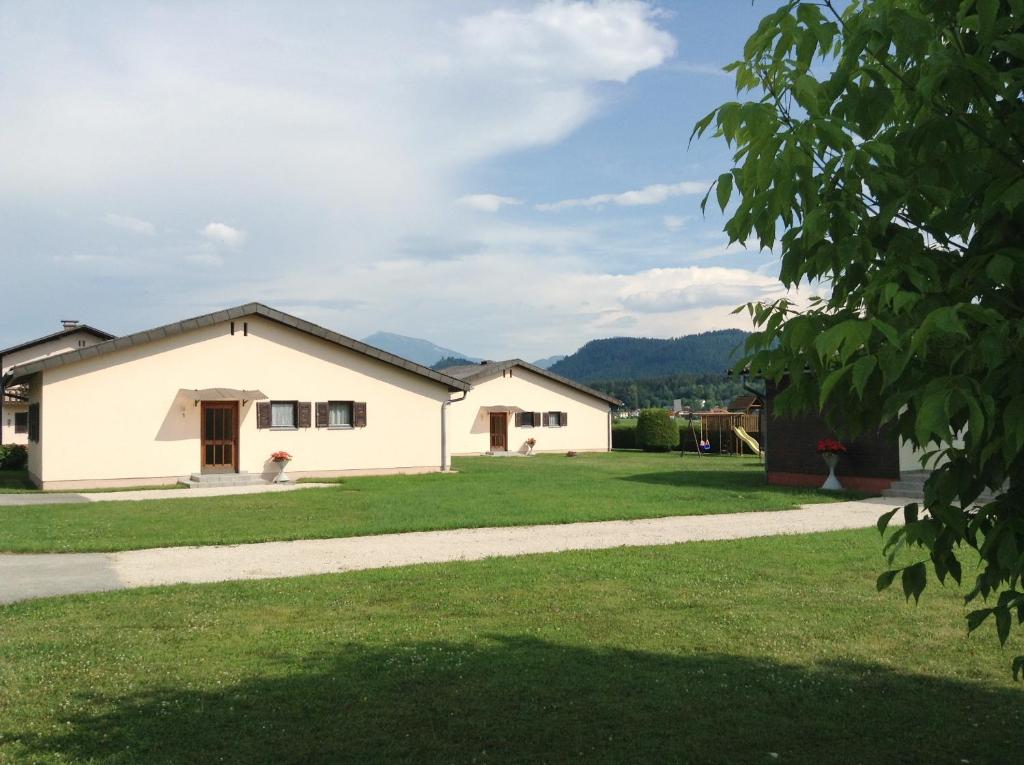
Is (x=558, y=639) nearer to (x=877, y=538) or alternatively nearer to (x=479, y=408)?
(x=877, y=538)

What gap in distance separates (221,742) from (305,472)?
799 inches

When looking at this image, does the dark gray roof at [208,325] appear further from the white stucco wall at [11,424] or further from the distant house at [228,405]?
the white stucco wall at [11,424]

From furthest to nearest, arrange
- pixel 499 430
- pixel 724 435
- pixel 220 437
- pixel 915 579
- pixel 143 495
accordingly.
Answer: pixel 499 430, pixel 724 435, pixel 220 437, pixel 143 495, pixel 915 579

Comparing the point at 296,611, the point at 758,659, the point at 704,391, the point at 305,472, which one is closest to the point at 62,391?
the point at 305,472

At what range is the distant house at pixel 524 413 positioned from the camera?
3819cm

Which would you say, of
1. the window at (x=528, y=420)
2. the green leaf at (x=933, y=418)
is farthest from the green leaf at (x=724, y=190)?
the window at (x=528, y=420)

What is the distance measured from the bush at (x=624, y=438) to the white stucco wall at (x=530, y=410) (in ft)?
7.32

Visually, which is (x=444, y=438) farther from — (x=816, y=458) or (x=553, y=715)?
(x=553, y=715)

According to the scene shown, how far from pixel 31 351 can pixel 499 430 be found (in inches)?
967

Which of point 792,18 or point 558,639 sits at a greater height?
point 792,18

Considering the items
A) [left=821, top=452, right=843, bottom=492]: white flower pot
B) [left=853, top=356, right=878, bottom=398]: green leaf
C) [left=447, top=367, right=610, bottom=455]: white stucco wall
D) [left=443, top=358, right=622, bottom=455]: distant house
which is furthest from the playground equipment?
[left=853, top=356, right=878, bottom=398]: green leaf

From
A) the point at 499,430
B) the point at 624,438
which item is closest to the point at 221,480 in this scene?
the point at 499,430

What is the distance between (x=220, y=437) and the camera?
23359 mm

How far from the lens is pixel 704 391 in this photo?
414 feet
